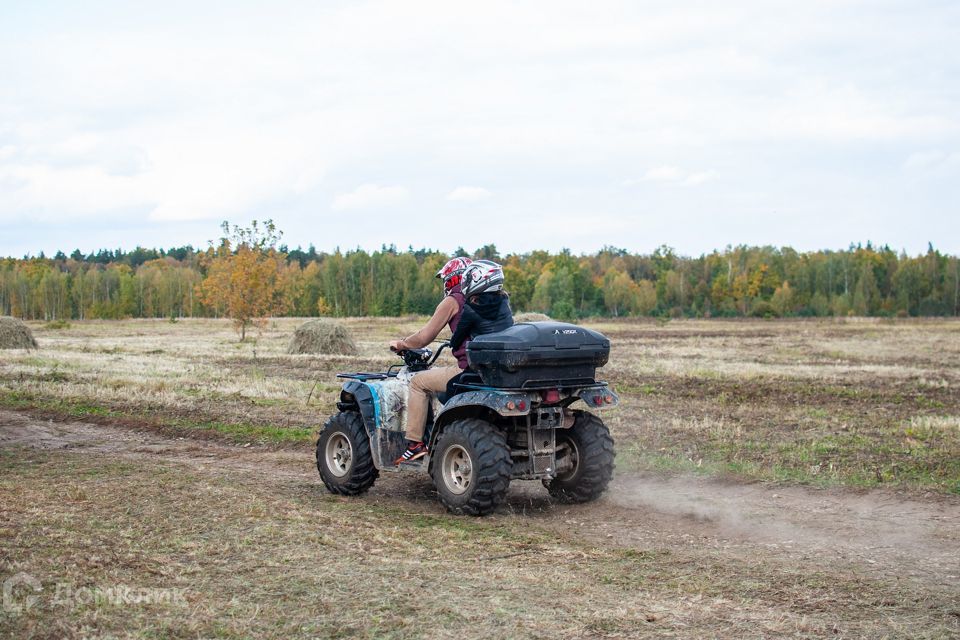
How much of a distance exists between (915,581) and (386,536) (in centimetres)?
399

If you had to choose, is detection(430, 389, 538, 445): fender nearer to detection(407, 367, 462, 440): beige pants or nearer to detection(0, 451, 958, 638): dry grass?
detection(407, 367, 462, 440): beige pants

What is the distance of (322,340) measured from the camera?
3309 cm

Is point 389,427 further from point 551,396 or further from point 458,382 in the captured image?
point 551,396

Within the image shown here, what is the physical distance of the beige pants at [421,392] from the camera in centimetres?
880

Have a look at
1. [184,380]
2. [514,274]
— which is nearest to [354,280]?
[514,274]

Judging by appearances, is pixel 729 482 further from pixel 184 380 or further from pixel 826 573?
pixel 184 380

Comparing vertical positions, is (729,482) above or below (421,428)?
below

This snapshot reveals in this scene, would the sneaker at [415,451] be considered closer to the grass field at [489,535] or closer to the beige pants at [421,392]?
the beige pants at [421,392]

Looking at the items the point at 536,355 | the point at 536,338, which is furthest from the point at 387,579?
the point at 536,338

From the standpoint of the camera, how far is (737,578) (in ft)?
21.0

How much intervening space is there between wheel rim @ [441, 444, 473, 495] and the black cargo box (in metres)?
0.77

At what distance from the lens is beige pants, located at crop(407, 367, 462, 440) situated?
28.9ft

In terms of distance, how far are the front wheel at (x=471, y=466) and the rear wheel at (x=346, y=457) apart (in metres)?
0.95

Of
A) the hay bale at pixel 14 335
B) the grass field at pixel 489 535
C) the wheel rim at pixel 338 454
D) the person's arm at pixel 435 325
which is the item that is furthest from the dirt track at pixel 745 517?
the hay bale at pixel 14 335
